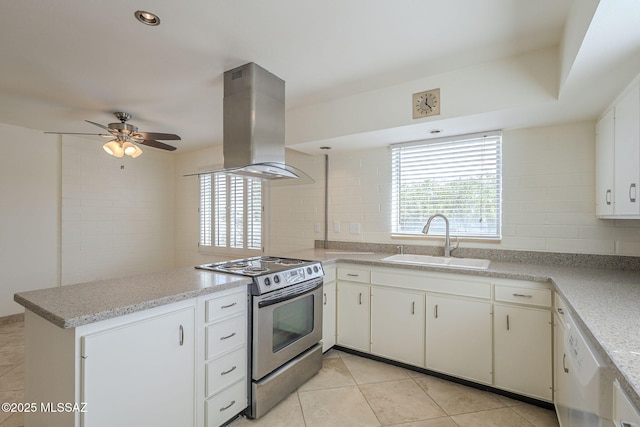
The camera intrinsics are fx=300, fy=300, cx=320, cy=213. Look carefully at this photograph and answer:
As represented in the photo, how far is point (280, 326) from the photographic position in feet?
7.25

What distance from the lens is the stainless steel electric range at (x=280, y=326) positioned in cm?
200

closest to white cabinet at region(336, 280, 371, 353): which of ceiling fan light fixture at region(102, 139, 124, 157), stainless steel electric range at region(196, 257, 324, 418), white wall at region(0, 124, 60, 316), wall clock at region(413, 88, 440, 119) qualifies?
stainless steel electric range at region(196, 257, 324, 418)

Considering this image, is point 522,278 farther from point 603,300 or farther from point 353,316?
point 353,316

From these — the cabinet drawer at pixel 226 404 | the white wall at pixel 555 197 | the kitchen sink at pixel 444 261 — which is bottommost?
the cabinet drawer at pixel 226 404

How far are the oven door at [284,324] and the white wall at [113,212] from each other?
3536mm

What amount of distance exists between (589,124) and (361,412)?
2.77 metres

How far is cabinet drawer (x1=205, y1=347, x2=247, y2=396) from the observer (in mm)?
1774

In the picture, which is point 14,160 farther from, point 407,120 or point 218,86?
point 407,120

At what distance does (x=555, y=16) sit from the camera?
5.52 ft

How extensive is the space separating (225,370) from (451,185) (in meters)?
2.50

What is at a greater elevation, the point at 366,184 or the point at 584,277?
the point at 366,184

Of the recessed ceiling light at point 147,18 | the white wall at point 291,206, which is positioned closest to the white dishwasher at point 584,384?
the white wall at point 291,206

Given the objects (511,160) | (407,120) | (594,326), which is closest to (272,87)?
(407,120)

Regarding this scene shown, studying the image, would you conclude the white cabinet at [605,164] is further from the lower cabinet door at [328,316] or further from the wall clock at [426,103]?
the lower cabinet door at [328,316]
